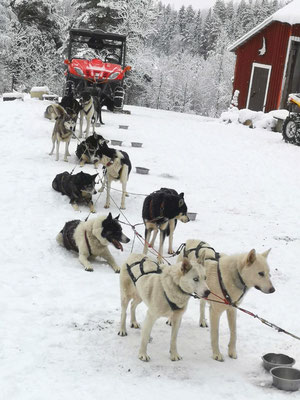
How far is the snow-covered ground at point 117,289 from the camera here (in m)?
3.97

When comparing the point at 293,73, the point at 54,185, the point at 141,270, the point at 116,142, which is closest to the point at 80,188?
the point at 54,185

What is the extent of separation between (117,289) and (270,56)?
58.8ft

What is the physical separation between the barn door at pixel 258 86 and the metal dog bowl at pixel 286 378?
18687 mm

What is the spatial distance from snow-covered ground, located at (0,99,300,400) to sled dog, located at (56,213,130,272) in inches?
5.5

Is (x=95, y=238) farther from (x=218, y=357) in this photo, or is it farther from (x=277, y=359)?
(x=277, y=359)

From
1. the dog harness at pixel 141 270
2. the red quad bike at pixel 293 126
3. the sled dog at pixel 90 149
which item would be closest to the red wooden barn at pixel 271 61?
the red quad bike at pixel 293 126

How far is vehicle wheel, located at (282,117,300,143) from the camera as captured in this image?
1498 cm

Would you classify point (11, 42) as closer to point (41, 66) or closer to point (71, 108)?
point (41, 66)

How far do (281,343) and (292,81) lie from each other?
707 inches

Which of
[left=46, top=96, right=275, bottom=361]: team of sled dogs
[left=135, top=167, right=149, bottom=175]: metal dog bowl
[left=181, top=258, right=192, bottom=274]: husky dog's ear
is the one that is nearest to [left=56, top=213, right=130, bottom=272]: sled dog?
[left=46, top=96, right=275, bottom=361]: team of sled dogs

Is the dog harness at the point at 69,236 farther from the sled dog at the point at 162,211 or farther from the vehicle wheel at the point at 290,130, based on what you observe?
the vehicle wheel at the point at 290,130

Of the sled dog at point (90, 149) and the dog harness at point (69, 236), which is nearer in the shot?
the dog harness at point (69, 236)

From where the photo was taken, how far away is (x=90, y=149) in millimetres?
9914

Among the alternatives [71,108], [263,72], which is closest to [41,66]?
[263,72]
